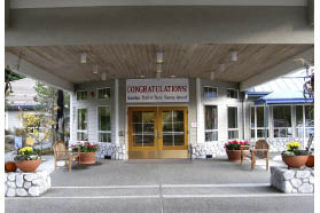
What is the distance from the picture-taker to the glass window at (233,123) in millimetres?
11777

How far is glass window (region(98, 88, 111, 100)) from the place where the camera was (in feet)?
36.0

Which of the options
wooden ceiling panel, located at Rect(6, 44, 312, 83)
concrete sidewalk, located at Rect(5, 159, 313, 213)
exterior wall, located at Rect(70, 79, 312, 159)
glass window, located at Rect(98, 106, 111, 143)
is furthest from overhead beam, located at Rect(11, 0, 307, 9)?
glass window, located at Rect(98, 106, 111, 143)

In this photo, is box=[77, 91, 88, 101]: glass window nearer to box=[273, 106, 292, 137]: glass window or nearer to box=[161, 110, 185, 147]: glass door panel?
box=[161, 110, 185, 147]: glass door panel

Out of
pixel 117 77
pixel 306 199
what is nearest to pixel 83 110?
pixel 117 77

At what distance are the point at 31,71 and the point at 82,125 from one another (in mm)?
4345

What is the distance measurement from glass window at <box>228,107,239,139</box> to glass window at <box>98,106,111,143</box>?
512 cm

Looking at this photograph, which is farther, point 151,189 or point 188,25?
point 151,189

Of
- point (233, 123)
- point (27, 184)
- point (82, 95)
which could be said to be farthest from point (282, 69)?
point (82, 95)

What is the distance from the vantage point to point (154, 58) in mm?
7352

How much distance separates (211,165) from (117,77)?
15.5ft

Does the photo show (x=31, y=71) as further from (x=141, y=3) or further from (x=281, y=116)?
(x=281, y=116)

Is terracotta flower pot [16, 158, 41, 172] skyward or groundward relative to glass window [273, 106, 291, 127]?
groundward
